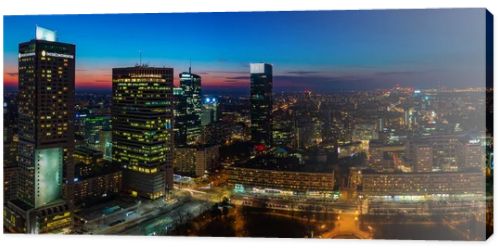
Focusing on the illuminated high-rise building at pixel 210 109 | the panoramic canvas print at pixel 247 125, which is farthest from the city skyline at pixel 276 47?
the illuminated high-rise building at pixel 210 109

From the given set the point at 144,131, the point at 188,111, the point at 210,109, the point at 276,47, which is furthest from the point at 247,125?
the point at 144,131

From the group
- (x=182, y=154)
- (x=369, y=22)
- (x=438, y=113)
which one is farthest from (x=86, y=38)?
(x=438, y=113)

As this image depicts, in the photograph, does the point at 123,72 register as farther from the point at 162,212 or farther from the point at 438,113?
the point at 438,113

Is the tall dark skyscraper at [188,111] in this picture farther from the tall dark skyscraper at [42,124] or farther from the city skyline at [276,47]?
the tall dark skyscraper at [42,124]

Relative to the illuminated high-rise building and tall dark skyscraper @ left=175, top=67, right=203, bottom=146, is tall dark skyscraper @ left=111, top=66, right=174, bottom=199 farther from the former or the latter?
the illuminated high-rise building

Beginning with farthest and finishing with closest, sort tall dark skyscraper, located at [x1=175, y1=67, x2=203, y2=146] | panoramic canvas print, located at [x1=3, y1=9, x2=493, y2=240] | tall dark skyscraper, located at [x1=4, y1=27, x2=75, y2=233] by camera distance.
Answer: tall dark skyscraper, located at [x1=175, y1=67, x2=203, y2=146] → tall dark skyscraper, located at [x1=4, y1=27, x2=75, y2=233] → panoramic canvas print, located at [x1=3, y1=9, x2=493, y2=240]

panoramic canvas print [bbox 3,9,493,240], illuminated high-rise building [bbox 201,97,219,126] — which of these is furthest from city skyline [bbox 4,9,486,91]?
illuminated high-rise building [bbox 201,97,219,126]
